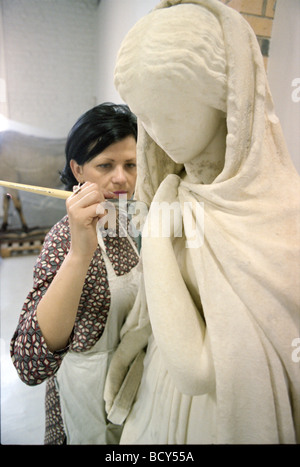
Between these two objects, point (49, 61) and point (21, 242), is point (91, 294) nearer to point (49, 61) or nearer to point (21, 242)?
point (21, 242)

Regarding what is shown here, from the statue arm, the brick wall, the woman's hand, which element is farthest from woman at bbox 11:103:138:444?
the brick wall

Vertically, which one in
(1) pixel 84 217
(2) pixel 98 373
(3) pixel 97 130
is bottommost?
(2) pixel 98 373

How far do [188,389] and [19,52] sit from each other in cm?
98

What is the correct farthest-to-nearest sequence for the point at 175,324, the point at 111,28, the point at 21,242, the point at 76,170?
the point at 21,242 < the point at 76,170 < the point at 111,28 < the point at 175,324

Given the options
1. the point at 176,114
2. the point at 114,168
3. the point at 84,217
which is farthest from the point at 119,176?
the point at 176,114

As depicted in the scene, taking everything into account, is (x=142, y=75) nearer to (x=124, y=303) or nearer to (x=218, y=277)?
(x=218, y=277)

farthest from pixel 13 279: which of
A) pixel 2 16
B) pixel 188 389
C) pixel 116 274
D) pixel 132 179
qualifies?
pixel 188 389

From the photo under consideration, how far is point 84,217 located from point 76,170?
35 centimetres

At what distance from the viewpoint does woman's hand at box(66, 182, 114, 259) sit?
2.00 ft

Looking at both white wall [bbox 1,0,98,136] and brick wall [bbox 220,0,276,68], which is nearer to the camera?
brick wall [bbox 220,0,276,68]

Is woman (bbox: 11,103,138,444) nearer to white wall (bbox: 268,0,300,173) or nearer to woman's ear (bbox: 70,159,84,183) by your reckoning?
woman's ear (bbox: 70,159,84,183)

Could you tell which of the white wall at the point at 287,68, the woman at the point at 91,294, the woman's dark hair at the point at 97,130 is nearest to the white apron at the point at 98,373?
the woman at the point at 91,294

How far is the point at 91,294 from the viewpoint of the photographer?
0.82 meters

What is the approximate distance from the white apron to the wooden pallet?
1.39 ft
